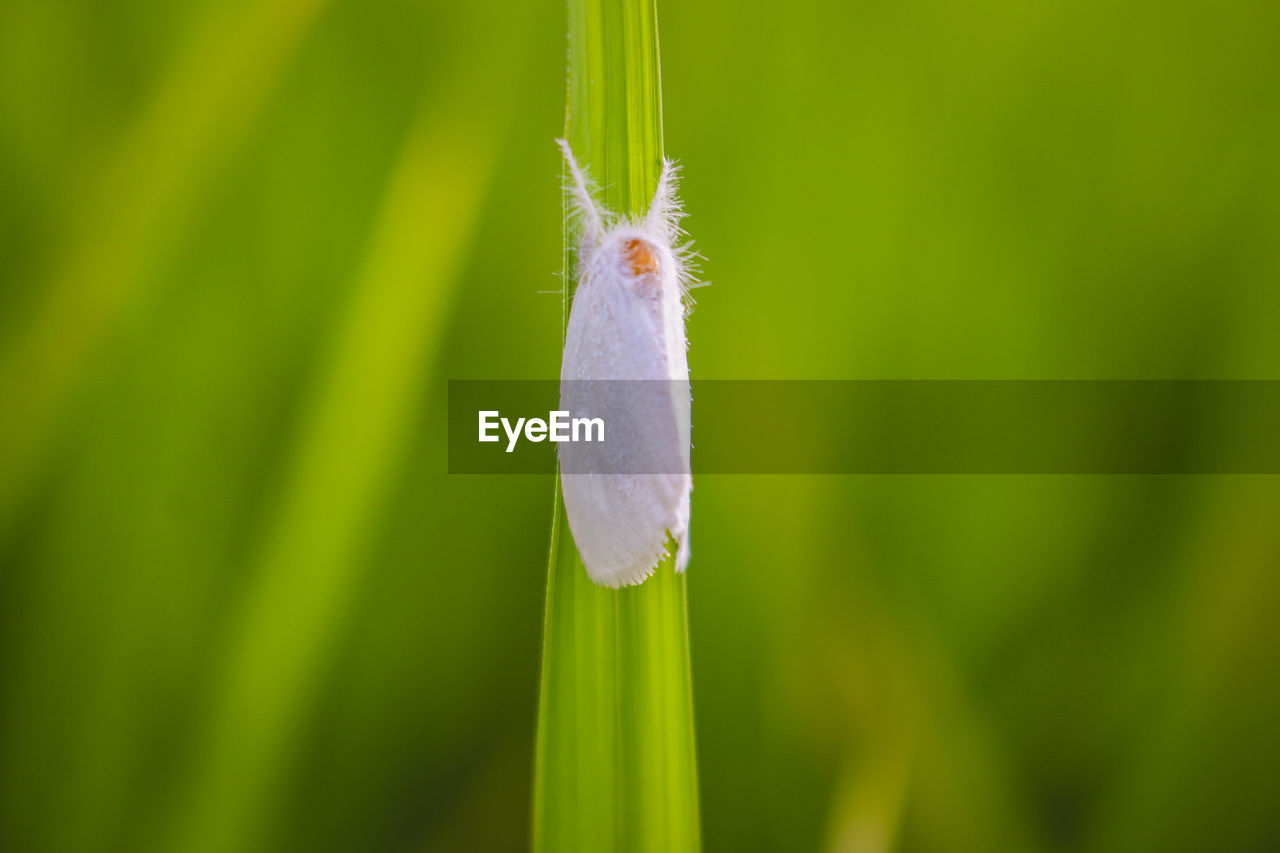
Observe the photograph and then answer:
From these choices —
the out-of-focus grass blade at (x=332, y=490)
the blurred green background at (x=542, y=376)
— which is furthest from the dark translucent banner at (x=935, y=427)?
the out-of-focus grass blade at (x=332, y=490)

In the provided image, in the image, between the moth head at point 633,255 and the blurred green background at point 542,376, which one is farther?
the blurred green background at point 542,376

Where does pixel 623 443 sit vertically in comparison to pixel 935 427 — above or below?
below

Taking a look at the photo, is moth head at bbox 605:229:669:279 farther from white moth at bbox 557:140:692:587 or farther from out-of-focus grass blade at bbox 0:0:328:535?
out-of-focus grass blade at bbox 0:0:328:535

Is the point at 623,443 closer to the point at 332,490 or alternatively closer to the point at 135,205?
the point at 332,490

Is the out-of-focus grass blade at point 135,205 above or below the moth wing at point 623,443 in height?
above

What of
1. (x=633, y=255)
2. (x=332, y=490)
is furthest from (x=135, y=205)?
(x=633, y=255)

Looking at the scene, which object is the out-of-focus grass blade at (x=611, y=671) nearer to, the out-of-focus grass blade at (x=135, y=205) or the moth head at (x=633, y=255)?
the moth head at (x=633, y=255)

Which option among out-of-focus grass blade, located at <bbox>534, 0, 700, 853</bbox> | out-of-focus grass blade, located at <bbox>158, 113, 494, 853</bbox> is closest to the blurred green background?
out-of-focus grass blade, located at <bbox>158, 113, 494, 853</bbox>
